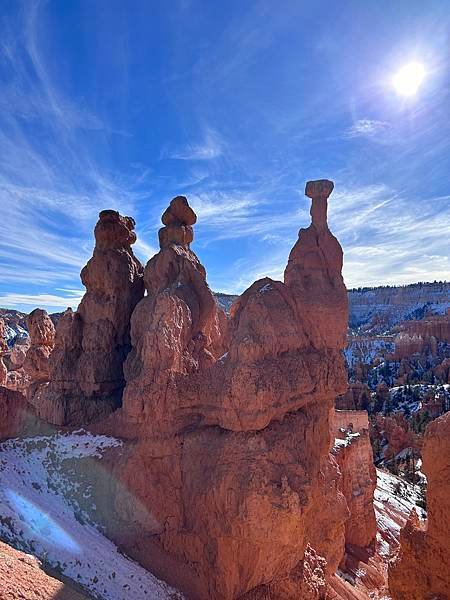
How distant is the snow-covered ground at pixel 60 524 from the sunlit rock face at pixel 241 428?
0.99 m

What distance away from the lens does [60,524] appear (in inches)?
438

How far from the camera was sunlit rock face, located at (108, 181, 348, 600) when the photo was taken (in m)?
11.7

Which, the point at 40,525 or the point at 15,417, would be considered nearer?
the point at 40,525

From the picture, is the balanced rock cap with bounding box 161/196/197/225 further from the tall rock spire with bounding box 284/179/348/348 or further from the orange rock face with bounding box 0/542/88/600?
the orange rock face with bounding box 0/542/88/600

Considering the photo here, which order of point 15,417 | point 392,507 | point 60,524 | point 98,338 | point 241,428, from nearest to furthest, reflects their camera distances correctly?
point 60,524 < point 241,428 < point 15,417 < point 98,338 < point 392,507

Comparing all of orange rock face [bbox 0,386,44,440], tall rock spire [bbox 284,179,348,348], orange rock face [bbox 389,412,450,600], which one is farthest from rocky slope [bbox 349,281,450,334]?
orange rock face [bbox 389,412,450,600]

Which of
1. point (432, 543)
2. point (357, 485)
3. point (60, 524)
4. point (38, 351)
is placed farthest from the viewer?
point (357, 485)

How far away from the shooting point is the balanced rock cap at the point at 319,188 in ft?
49.2

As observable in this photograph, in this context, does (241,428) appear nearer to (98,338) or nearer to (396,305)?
(98,338)

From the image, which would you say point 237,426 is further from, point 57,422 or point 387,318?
point 387,318

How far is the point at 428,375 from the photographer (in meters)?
86.8

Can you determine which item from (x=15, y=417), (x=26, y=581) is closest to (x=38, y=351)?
(x=15, y=417)

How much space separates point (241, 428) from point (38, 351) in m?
12.6

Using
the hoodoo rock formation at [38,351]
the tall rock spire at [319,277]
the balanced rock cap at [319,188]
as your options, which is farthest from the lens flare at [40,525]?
the balanced rock cap at [319,188]
